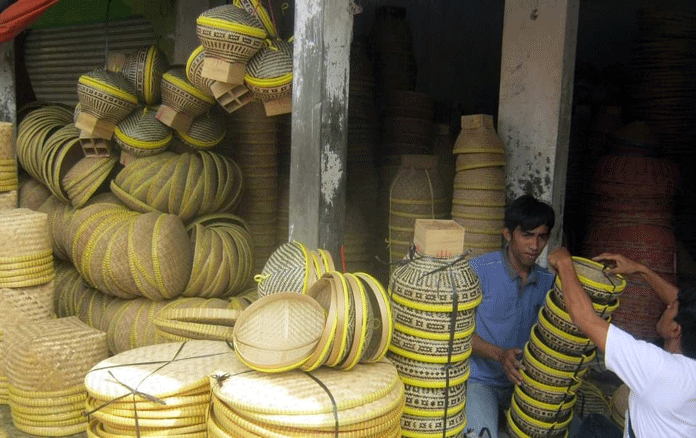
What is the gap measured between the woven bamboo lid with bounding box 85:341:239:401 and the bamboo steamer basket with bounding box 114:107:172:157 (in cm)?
191

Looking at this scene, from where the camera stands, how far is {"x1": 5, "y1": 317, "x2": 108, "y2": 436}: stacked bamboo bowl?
3459mm

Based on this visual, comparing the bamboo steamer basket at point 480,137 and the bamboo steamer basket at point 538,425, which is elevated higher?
the bamboo steamer basket at point 480,137

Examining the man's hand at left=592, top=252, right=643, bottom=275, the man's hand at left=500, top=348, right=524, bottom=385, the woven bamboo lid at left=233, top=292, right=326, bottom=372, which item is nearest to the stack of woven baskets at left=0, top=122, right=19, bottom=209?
the woven bamboo lid at left=233, top=292, right=326, bottom=372

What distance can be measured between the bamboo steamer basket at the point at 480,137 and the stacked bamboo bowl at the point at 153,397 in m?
1.86

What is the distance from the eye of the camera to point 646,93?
5.34m

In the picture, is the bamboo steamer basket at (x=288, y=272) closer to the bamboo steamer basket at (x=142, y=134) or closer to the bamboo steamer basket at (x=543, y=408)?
the bamboo steamer basket at (x=543, y=408)

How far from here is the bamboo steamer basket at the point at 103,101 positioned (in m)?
4.38

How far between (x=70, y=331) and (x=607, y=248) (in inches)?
141

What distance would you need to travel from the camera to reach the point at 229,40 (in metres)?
3.48

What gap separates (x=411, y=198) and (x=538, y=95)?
1.11 m

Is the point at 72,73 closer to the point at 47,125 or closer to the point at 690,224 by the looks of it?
the point at 47,125

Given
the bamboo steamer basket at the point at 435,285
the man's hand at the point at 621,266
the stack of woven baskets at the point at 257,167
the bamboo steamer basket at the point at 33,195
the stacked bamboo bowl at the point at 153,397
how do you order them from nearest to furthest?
the stacked bamboo bowl at the point at 153,397 → the bamboo steamer basket at the point at 435,285 → the man's hand at the point at 621,266 → the stack of woven baskets at the point at 257,167 → the bamboo steamer basket at the point at 33,195

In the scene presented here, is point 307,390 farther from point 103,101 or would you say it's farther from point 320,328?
point 103,101

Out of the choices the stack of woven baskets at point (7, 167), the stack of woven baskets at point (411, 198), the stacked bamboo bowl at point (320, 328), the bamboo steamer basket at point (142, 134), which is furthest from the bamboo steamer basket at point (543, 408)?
the stack of woven baskets at point (7, 167)
